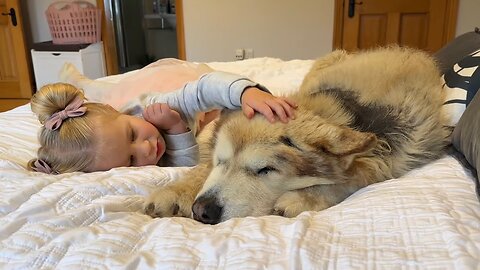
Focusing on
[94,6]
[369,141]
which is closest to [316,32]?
[94,6]

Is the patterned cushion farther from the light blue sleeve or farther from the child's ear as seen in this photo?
the child's ear

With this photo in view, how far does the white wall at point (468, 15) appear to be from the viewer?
4062 mm

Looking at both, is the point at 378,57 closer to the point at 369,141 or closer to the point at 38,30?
the point at 369,141

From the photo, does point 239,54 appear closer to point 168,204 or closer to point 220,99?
point 220,99

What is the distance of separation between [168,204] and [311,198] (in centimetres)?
33

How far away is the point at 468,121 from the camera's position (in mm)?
996

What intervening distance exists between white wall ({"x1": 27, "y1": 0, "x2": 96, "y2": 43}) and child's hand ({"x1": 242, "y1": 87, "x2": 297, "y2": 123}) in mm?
4448

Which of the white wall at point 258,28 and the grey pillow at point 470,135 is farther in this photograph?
the white wall at point 258,28

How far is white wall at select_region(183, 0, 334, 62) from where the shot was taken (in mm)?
4380

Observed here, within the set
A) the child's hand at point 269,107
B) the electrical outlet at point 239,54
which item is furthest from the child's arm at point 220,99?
the electrical outlet at point 239,54

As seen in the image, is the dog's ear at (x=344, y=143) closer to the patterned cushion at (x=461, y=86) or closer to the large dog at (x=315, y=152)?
the large dog at (x=315, y=152)

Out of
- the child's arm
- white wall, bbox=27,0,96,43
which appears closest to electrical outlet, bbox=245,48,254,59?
white wall, bbox=27,0,96,43

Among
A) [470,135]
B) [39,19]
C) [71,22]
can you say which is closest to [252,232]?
[470,135]

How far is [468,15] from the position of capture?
409 centimetres
